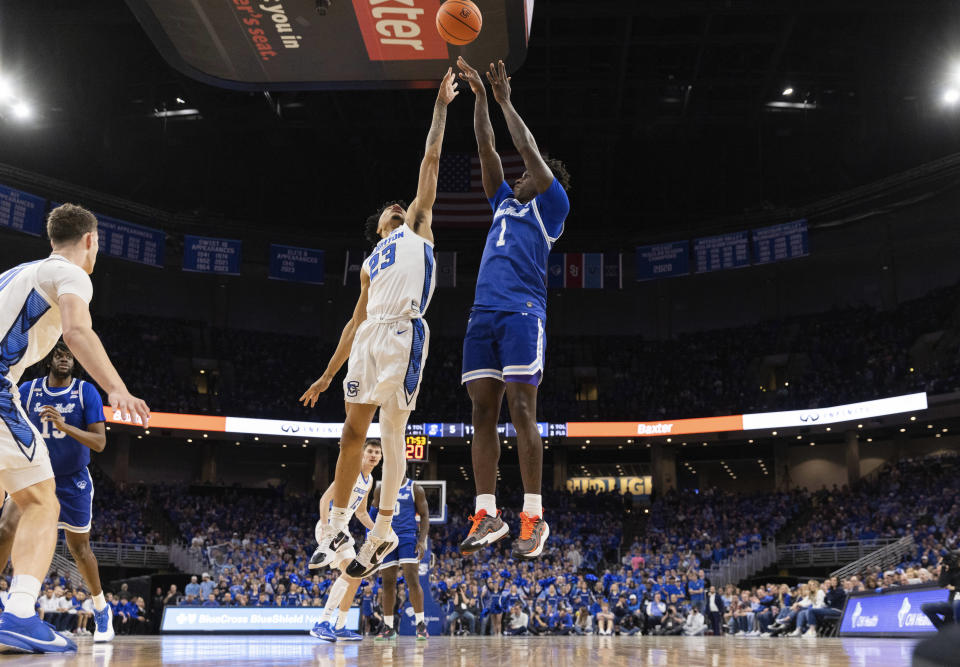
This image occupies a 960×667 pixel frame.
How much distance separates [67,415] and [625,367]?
30282 mm

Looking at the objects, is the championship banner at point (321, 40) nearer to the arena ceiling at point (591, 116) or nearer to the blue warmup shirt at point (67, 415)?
the blue warmup shirt at point (67, 415)

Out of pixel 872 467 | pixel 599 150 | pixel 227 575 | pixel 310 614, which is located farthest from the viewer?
pixel 872 467

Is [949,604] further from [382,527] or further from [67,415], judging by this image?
[67,415]

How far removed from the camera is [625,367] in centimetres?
3584

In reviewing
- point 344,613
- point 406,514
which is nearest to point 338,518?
point 344,613

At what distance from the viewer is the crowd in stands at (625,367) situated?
30.1 meters

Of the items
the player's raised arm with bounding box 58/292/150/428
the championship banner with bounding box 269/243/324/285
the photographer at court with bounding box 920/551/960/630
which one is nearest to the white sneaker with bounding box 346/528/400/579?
the player's raised arm with bounding box 58/292/150/428

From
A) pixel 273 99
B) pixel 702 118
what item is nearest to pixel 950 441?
pixel 702 118

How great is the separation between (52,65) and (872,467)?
1246 inches

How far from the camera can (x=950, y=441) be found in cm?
3103

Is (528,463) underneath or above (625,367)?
underneath

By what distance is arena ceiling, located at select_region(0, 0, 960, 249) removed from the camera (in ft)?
73.3

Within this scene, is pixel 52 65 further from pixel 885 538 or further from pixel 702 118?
pixel 885 538

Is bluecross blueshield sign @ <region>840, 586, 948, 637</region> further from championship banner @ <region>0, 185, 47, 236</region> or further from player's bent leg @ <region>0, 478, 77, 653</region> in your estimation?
championship banner @ <region>0, 185, 47, 236</region>
